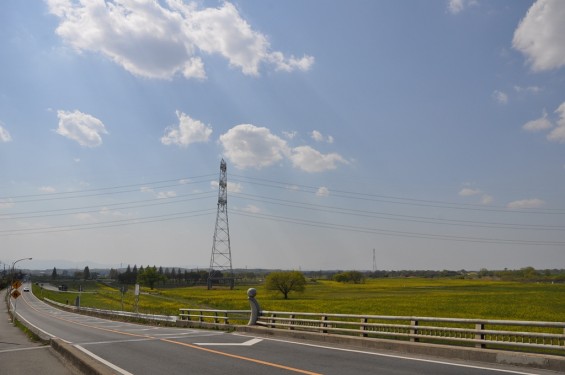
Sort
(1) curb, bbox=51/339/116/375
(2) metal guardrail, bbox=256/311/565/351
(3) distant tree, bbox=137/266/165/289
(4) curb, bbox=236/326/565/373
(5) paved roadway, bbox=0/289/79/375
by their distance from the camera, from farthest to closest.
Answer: (3) distant tree, bbox=137/266/165/289
(5) paved roadway, bbox=0/289/79/375
(2) metal guardrail, bbox=256/311/565/351
(4) curb, bbox=236/326/565/373
(1) curb, bbox=51/339/116/375

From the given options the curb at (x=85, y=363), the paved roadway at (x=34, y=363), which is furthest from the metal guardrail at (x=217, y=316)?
the curb at (x=85, y=363)

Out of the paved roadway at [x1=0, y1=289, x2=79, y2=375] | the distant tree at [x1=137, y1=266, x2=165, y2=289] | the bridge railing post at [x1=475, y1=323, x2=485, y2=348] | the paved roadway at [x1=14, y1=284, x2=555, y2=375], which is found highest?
the bridge railing post at [x1=475, y1=323, x2=485, y2=348]

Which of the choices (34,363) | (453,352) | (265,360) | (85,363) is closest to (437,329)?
(453,352)

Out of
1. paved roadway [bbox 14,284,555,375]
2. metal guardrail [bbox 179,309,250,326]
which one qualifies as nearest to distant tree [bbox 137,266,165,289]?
metal guardrail [bbox 179,309,250,326]

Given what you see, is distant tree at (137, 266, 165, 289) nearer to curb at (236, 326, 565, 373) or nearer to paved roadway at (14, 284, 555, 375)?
paved roadway at (14, 284, 555, 375)

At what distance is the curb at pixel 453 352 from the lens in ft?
31.8

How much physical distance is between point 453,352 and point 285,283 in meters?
86.4

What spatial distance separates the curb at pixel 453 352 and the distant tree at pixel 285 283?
80.2 m

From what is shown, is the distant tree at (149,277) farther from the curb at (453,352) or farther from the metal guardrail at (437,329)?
the curb at (453,352)

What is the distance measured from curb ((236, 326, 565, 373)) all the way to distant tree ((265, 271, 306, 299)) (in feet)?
263

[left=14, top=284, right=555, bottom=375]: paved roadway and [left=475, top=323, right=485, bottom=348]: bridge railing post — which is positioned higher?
[left=475, top=323, right=485, bottom=348]: bridge railing post

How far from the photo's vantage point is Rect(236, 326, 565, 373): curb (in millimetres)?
9695

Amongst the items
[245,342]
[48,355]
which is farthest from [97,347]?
[245,342]

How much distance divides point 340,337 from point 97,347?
8786mm
